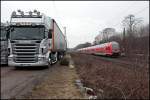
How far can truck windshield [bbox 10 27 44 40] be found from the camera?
1712cm

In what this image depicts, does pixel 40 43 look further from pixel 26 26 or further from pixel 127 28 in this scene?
pixel 127 28

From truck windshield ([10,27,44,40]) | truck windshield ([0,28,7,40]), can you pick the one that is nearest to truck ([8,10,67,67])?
truck windshield ([10,27,44,40])

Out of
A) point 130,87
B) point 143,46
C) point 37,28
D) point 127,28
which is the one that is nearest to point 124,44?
point 143,46

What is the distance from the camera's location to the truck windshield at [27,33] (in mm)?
17125

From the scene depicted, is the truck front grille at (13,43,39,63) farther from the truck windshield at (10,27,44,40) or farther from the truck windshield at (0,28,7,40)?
the truck windshield at (0,28,7,40)

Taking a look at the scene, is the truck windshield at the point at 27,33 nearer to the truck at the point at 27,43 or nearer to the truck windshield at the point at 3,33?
the truck at the point at 27,43

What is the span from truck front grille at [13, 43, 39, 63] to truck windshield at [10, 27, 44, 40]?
0.54 m

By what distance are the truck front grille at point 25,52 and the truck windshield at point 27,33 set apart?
54 centimetres

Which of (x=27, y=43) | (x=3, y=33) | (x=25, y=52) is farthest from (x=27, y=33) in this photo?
(x=3, y=33)

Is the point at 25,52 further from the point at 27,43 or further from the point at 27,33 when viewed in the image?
the point at 27,33

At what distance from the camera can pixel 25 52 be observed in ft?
56.0

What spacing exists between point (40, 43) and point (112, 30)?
9903cm

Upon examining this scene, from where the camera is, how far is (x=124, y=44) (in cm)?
6088

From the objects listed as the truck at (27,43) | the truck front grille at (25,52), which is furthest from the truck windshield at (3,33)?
the truck front grille at (25,52)
